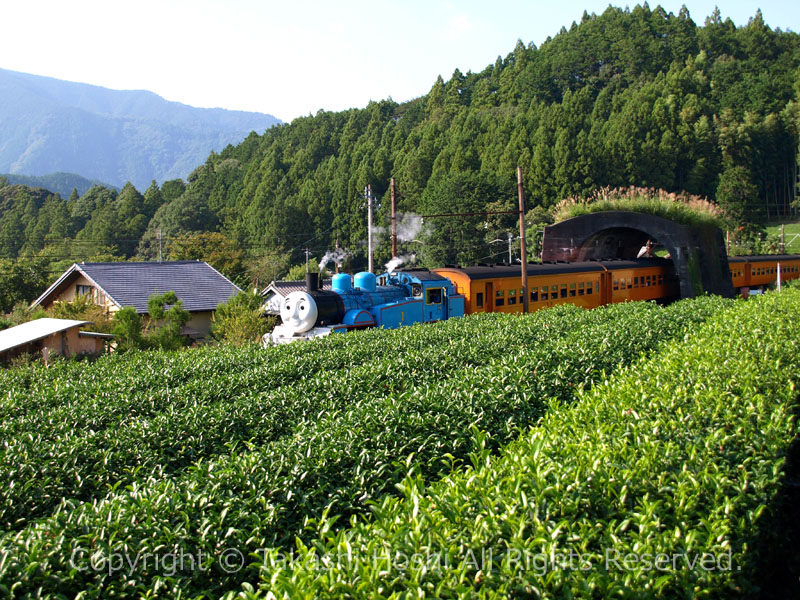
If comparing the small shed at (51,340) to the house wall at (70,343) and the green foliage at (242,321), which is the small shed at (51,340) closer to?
the house wall at (70,343)

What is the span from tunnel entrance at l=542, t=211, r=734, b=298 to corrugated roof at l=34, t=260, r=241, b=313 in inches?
600

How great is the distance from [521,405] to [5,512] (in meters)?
5.09

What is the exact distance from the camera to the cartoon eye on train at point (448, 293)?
1612 centimetres

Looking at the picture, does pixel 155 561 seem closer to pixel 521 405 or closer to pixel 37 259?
pixel 521 405

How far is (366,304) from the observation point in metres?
17.2

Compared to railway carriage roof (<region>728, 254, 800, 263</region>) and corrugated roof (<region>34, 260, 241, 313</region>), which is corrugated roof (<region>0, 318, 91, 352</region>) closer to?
corrugated roof (<region>34, 260, 241, 313</region>)

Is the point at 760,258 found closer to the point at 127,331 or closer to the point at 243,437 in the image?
the point at 127,331

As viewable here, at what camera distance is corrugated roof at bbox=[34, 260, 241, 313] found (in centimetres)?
2520

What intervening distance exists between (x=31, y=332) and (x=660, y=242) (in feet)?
78.7

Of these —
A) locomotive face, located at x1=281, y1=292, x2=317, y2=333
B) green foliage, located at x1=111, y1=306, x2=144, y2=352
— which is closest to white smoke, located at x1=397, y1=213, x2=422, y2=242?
green foliage, located at x1=111, y1=306, x2=144, y2=352

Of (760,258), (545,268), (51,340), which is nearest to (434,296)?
(545,268)

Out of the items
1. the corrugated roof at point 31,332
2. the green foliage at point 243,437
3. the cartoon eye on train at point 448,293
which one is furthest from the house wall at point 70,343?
the green foliage at point 243,437

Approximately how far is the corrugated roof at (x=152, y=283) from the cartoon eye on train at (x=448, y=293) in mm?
10068

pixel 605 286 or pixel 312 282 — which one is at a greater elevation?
pixel 312 282
